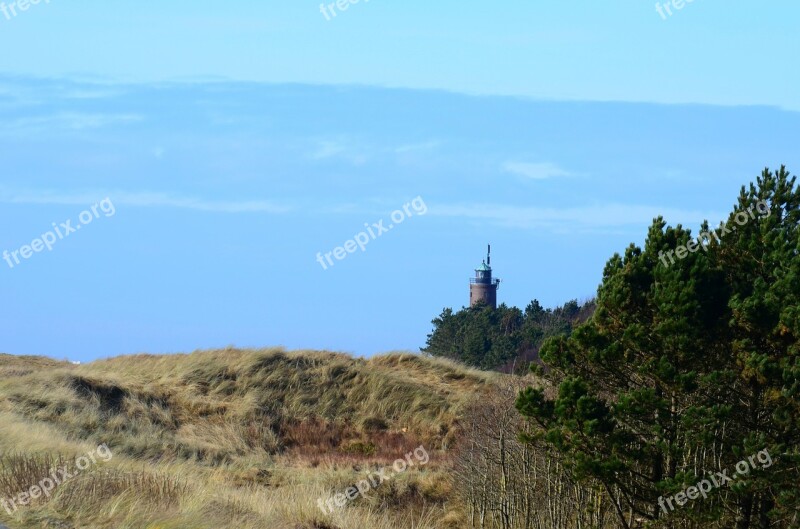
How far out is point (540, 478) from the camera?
20406mm

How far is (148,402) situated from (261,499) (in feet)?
68.2

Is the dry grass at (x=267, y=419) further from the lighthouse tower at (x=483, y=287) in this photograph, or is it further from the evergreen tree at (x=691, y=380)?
the lighthouse tower at (x=483, y=287)

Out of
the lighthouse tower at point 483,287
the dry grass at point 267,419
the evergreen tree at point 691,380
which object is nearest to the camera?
the evergreen tree at point 691,380

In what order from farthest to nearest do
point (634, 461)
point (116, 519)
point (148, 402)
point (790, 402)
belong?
point (148, 402) < point (634, 461) < point (790, 402) < point (116, 519)

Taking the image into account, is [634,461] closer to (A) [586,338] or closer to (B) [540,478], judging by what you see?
(A) [586,338]

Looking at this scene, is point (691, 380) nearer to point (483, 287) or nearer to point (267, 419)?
point (267, 419)

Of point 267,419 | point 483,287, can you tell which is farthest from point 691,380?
point 483,287

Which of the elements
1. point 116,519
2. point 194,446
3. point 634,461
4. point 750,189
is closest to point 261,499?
point 116,519

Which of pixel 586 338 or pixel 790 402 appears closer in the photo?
pixel 790 402

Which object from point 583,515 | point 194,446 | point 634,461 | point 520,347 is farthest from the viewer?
point 520,347

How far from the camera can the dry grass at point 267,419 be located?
2252cm

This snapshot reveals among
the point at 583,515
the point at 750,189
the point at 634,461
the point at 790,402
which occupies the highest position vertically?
the point at 750,189

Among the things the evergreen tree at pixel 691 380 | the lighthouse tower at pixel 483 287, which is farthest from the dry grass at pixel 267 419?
the lighthouse tower at pixel 483 287

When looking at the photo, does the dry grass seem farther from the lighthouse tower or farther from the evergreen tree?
the lighthouse tower
